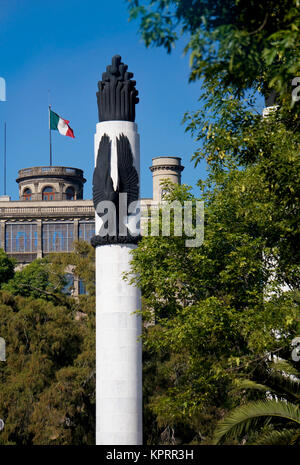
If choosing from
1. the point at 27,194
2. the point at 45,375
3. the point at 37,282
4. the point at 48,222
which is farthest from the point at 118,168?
the point at 27,194

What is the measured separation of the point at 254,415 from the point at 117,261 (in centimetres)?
1105

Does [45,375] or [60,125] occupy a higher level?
[60,125]

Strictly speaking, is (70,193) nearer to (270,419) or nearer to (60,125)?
(60,125)

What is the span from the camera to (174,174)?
10675 centimetres

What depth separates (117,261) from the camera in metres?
29.8

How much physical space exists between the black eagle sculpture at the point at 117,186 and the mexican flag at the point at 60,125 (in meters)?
48.1

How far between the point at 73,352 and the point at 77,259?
31.0 feet

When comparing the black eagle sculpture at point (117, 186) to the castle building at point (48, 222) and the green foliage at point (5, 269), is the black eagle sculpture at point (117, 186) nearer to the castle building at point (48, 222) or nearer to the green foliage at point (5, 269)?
the green foliage at point (5, 269)

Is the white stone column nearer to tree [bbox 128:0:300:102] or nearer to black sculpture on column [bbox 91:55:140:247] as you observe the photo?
black sculpture on column [bbox 91:55:140:247]

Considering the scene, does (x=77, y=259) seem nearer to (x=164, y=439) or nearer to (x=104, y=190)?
(x=164, y=439)

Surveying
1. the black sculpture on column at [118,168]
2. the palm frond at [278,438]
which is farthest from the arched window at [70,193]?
the palm frond at [278,438]

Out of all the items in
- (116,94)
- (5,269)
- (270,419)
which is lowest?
(270,419)

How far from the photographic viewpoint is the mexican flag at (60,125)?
7738 cm
